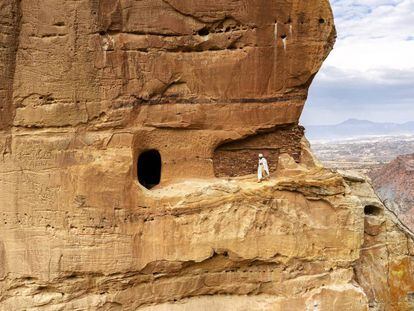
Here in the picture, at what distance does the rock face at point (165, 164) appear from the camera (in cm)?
895

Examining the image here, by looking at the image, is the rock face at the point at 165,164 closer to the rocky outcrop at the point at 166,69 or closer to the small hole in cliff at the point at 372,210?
the rocky outcrop at the point at 166,69

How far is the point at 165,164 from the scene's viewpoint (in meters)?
9.65

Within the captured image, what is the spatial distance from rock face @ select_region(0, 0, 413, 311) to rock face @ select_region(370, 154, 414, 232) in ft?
62.3

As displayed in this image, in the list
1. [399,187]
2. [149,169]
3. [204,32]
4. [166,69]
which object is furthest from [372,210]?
[399,187]

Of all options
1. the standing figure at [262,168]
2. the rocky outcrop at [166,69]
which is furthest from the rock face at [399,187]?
the rocky outcrop at [166,69]

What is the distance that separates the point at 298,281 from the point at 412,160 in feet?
91.2

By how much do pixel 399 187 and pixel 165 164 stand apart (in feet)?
84.4

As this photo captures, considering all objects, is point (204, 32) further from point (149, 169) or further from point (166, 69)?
point (149, 169)

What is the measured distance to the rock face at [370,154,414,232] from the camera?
91.6ft

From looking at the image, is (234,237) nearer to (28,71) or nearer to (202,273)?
(202,273)

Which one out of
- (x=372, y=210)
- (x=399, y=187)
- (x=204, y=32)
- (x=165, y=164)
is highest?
(x=204, y=32)

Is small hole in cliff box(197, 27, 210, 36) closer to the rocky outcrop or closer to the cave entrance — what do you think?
the rocky outcrop

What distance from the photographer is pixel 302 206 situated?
975 cm

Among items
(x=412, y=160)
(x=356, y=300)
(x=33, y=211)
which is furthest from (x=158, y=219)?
(x=412, y=160)
